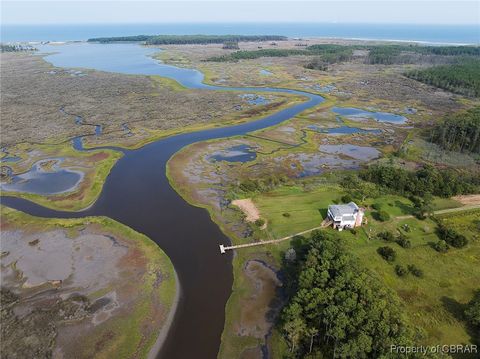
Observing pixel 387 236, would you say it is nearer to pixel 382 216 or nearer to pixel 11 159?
pixel 382 216

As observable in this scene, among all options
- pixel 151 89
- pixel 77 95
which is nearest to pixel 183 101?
pixel 151 89

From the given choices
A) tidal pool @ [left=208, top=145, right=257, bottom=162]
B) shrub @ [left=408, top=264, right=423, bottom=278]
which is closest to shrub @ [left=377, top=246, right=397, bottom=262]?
shrub @ [left=408, top=264, right=423, bottom=278]

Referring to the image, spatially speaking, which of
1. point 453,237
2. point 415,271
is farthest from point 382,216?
point 415,271

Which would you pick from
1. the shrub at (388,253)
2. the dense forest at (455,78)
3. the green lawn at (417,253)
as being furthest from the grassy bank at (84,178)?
the dense forest at (455,78)

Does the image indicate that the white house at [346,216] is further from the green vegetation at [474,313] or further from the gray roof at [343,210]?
the green vegetation at [474,313]

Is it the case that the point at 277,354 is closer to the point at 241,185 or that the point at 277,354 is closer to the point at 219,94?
the point at 241,185

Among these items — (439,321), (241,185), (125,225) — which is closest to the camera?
(439,321)
